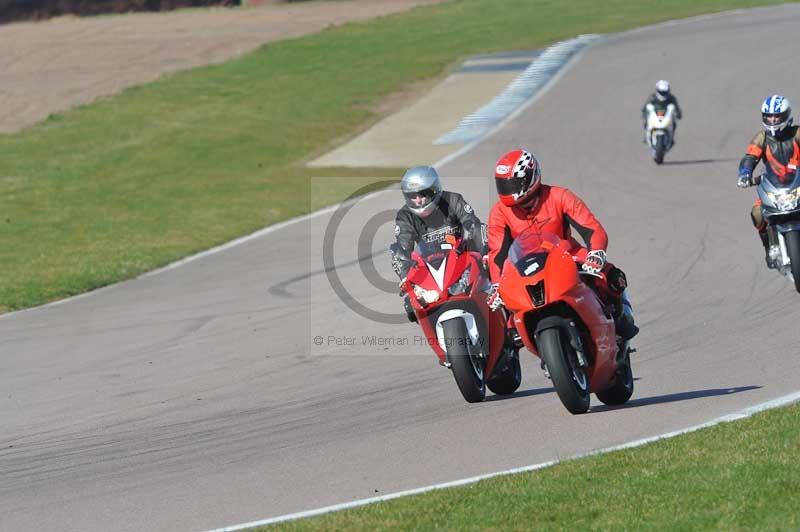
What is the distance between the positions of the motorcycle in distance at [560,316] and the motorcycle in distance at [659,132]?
16472 mm

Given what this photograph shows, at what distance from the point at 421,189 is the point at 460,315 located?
1.19 m

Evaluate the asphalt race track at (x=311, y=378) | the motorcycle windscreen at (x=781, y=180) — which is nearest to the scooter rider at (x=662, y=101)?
the asphalt race track at (x=311, y=378)

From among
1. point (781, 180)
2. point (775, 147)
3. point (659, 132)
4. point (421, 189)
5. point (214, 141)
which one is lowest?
point (214, 141)

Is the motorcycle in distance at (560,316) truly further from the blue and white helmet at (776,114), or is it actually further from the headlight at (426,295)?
the blue and white helmet at (776,114)

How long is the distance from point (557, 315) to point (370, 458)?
151cm

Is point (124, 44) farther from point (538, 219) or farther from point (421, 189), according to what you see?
point (538, 219)

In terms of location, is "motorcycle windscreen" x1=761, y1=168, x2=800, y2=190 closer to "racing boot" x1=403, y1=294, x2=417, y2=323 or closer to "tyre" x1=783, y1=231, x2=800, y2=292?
"tyre" x1=783, y1=231, x2=800, y2=292

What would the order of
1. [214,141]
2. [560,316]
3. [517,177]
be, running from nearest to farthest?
[560,316]
[517,177]
[214,141]

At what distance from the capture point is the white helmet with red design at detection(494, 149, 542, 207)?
30.4 feet

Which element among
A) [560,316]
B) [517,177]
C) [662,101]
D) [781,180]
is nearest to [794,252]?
[781,180]

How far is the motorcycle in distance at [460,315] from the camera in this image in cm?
968

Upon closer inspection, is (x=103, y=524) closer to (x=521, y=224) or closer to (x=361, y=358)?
(x=521, y=224)

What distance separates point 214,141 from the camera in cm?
3105

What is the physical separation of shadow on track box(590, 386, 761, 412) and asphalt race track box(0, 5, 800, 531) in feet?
0.13
